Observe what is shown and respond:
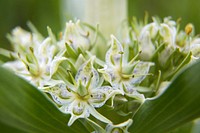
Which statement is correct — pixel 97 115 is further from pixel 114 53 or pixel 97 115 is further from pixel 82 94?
pixel 114 53

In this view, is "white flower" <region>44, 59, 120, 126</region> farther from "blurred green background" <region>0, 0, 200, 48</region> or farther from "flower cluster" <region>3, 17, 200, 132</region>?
"blurred green background" <region>0, 0, 200, 48</region>

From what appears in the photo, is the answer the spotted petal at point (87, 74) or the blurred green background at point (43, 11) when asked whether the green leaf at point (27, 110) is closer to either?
the spotted petal at point (87, 74)

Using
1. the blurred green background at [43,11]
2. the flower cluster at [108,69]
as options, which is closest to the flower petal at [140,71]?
the flower cluster at [108,69]

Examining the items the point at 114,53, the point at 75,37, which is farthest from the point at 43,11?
the point at 114,53

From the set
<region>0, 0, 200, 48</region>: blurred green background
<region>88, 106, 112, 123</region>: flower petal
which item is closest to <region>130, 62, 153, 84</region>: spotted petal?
<region>88, 106, 112, 123</region>: flower petal

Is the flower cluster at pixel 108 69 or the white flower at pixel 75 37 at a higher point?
the white flower at pixel 75 37

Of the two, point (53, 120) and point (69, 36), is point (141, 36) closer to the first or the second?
point (69, 36)
